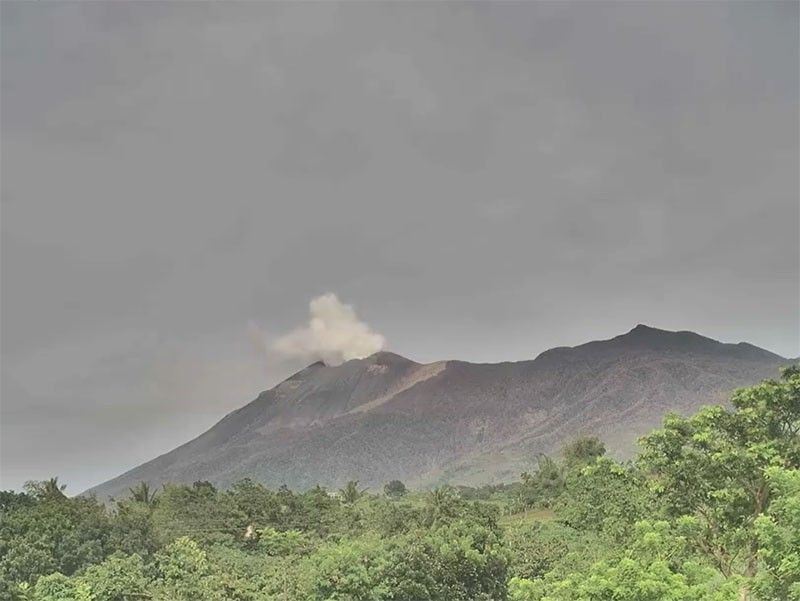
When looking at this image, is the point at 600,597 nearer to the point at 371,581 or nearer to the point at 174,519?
the point at 371,581

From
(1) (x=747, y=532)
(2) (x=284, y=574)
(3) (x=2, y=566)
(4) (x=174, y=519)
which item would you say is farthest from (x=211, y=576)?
(4) (x=174, y=519)

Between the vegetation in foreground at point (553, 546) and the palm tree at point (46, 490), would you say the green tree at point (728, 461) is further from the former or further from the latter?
the palm tree at point (46, 490)

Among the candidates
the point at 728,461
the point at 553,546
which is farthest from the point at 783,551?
the point at 553,546

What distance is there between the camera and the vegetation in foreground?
1122cm

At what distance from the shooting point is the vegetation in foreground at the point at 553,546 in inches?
442

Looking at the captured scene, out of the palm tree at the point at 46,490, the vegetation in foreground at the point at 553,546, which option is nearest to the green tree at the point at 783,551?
the vegetation in foreground at the point at 553,546

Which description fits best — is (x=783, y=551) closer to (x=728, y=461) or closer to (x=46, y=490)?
(x=728, y=461)

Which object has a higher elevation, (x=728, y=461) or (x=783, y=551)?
(x=728, y=461)

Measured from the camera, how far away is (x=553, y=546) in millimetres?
30922

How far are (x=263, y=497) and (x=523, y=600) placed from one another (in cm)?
3608

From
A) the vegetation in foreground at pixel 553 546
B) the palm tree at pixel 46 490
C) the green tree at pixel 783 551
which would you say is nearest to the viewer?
the green tree at pixel 783 551

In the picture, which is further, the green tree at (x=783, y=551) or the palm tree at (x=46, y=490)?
the palm tree at (x=46, y=490)

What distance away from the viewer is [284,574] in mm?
24734

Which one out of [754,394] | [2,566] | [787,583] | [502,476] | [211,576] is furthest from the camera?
[502,476]
